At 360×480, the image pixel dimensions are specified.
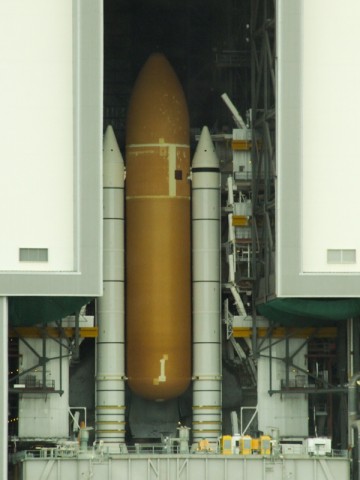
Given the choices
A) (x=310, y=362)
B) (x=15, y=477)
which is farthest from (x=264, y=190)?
(x=15, y=477)

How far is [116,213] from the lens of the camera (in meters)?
63.9

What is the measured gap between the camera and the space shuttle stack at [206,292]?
63344mm

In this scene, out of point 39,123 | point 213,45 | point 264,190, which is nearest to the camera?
point 39,123

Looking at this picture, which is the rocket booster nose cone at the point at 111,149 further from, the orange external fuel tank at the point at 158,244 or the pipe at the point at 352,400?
the pipe at the point at 352,400

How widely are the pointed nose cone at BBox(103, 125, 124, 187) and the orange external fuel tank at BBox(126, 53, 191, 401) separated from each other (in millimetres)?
289

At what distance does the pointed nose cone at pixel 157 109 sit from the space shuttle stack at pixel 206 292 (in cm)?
98

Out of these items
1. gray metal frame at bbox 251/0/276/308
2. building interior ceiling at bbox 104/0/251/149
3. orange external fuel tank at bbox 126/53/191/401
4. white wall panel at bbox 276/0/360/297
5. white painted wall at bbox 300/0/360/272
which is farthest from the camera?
building interior ceiling at bbox 104/0/251/149

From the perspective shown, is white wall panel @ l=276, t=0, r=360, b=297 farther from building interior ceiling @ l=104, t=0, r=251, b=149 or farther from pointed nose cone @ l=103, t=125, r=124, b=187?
building interior ceiling @ l=104, t=0, r=251, b=149

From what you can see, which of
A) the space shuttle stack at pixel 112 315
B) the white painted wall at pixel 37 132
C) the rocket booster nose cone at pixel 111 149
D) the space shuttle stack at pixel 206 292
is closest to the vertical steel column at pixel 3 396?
the white painted wall at pixel 37 132

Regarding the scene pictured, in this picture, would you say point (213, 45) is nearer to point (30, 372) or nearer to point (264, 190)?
point (264, 190)

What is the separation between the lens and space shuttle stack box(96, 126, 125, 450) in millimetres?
63062

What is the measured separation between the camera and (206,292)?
63.9 metres

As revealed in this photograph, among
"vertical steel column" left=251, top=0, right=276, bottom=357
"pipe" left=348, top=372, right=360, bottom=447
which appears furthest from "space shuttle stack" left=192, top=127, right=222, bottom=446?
"pipe" left=348, top=372, right=360, bottom=447

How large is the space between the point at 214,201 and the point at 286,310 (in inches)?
237
